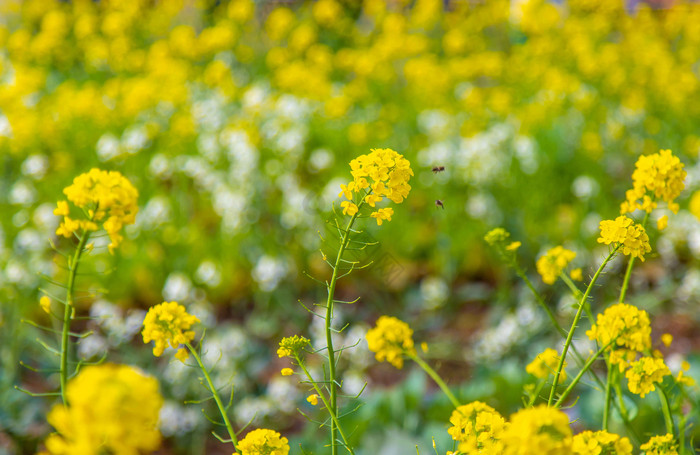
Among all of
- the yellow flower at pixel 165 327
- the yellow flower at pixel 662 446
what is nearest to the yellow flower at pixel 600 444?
the yellow flower at pixel 662 446

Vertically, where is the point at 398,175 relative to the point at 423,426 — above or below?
above

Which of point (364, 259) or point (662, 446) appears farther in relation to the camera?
point (364, 259)

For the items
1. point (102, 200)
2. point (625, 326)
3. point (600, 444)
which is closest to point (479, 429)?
point (600, 444)

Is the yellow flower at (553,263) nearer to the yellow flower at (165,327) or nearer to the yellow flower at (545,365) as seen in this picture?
the yellow flower at (545,365)

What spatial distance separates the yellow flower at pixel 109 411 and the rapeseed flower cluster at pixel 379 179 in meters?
0.55

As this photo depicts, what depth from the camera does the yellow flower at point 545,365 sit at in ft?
4.56

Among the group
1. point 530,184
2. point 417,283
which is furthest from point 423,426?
point 530,184

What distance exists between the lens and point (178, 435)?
2.66m

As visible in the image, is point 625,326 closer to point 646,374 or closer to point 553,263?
point 646,374

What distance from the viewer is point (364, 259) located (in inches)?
75.0

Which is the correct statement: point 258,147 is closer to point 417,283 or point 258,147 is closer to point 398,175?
point 417,283

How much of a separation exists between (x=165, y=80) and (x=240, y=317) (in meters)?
3.33

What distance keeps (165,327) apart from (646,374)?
894mm

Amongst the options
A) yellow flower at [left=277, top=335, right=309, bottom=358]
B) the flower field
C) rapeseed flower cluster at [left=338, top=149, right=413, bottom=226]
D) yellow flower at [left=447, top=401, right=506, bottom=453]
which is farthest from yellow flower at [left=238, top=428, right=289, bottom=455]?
rapeseed flower cluster at [left=338, top=149, right=413, bottom=226]
